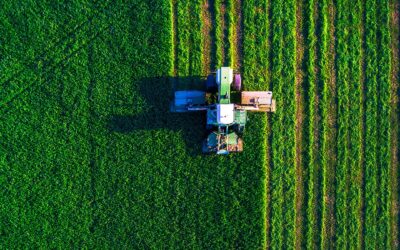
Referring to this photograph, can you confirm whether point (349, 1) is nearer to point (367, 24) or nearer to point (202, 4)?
point (367, 24)

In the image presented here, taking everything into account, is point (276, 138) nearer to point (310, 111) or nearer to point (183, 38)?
point (310, 111)

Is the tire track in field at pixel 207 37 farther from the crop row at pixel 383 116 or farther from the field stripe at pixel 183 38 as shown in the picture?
the crop row at pixel 383 116

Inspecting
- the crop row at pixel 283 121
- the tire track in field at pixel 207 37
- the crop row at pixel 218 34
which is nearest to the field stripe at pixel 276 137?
the crop row at pixel 283 121

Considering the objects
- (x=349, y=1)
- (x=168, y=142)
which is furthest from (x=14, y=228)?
(x=349, y=1)

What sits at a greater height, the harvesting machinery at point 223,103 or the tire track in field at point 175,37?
the tire track in field at point 175,37

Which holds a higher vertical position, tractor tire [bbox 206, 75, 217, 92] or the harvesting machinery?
tractor tire [bbox 206, 75, 217, 92]

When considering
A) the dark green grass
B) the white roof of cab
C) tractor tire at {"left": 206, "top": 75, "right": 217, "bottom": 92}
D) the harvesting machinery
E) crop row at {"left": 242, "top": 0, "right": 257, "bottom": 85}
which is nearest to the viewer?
the white roof of cab

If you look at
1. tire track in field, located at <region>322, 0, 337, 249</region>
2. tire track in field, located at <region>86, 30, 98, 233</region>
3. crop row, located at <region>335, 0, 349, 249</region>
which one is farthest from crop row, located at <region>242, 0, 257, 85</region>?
tire track in field, located at <region>86, 30, 98, 233</region>

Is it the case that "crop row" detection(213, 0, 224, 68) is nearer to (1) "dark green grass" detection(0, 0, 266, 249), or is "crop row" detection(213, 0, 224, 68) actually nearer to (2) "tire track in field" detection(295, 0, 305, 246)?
(1) "dark green grass" detection(0, 0, 266, 249)
